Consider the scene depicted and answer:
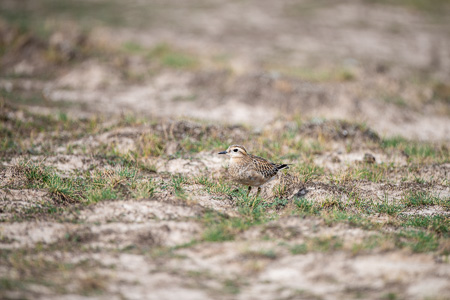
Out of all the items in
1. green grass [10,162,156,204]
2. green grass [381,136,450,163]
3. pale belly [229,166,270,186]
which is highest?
pale belly [229,166,270,186]

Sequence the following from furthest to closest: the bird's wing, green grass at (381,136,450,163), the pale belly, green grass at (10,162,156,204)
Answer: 1. green grass at (381,136,450,163)
2. the bird's wing
3. the pale belly
4. green grass at (10,162,156,204)

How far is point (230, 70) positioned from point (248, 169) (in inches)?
345

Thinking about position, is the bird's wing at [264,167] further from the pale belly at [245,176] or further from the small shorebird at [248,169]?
the pale belly at [245,176]

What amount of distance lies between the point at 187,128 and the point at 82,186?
3205 mm

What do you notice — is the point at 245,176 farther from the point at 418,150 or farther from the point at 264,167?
the point at 418,150

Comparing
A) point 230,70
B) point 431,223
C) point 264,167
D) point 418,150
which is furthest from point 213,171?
point 230,70

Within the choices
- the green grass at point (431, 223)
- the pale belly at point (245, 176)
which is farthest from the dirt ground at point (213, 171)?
the pale belly at point (245, 176)

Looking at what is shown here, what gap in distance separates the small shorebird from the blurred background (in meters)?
4.25

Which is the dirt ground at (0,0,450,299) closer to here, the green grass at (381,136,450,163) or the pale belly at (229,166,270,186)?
the green grass at (381,136,450,163)

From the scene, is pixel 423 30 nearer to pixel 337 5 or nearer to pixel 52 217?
pixel 337 5

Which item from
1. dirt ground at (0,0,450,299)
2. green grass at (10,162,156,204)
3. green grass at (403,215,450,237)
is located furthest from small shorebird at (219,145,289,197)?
green grass at (403,215,450,237)

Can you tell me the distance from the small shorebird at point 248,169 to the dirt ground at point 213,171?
0.34 metres

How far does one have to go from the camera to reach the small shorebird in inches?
270

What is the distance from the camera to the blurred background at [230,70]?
1346cm
